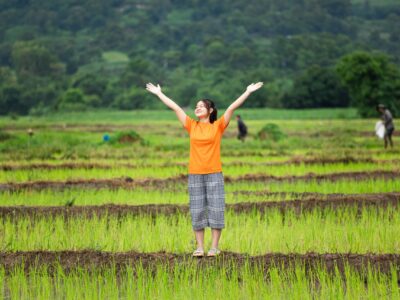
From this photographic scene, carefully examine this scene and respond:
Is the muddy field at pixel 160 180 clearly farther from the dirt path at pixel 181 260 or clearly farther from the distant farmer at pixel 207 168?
the distant farmer at pixel 207 168

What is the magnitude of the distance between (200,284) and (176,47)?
390 ft

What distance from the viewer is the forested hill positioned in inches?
3268

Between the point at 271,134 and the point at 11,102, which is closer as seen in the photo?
the point at 271,134

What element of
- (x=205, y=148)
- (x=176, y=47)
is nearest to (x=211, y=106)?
(x=205, y=148)

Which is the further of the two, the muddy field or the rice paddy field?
the muddy field

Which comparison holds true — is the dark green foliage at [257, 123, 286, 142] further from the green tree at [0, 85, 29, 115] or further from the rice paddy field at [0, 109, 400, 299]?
the green tree at [0, 85, 29, 115]

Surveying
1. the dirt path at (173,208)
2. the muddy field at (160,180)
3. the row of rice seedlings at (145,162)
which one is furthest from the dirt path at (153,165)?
the dirt path at (173,208)

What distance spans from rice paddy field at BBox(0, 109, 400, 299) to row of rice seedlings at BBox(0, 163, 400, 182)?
0.11 ft

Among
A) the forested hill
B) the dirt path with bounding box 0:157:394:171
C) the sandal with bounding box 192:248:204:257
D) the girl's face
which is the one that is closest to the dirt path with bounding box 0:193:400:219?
the sandal with bounding box 192:248:204:257

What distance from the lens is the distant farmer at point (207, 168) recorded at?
7844mm

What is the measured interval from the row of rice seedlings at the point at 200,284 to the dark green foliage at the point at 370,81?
4819 cm

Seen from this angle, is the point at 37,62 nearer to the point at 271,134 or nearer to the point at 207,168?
the point at 271,134

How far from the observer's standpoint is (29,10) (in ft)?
473

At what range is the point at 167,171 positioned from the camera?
17.9 metres
